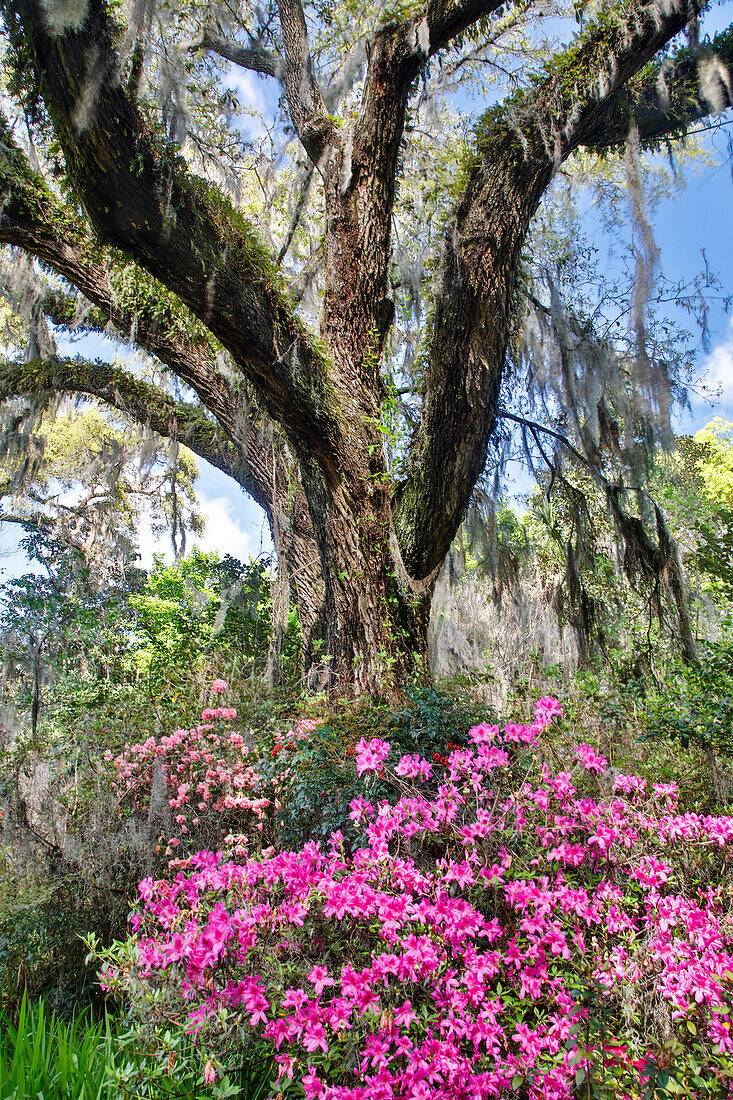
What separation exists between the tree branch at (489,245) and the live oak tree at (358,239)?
0.04 feet

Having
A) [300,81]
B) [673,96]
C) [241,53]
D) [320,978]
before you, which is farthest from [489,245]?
[320,978]

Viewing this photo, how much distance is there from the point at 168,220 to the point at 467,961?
10.4ft

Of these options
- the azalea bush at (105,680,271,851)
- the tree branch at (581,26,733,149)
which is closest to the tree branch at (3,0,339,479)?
the azalea bush at (105,680,271,851)

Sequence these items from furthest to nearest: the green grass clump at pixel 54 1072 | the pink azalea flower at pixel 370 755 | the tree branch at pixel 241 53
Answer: the tree branch at pixel 241 53 → the pink azalea flower at pixel 370 755 → the green grass clump at pixel 54 1072

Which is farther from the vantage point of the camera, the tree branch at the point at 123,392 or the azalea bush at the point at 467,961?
the tree branch at the point at 123,392

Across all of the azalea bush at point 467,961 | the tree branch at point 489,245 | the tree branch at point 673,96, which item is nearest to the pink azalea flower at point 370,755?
the azalea bush at point 467,961

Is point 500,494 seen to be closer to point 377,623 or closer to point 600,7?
point 377,623

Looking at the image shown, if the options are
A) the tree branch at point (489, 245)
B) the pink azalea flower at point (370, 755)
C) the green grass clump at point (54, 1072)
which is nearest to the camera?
the green grass clump at point (54, 1072)

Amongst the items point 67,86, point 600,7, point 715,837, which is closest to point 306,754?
point 715,837

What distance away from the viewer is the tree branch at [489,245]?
3.46 m

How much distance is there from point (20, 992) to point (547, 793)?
271cm

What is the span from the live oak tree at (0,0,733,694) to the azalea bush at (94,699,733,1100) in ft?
5.43

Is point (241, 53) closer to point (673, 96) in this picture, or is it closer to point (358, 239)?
point (358, 239)

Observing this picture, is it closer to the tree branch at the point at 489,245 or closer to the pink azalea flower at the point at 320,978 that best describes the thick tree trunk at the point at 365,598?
the tree branch at the point at 489,245
